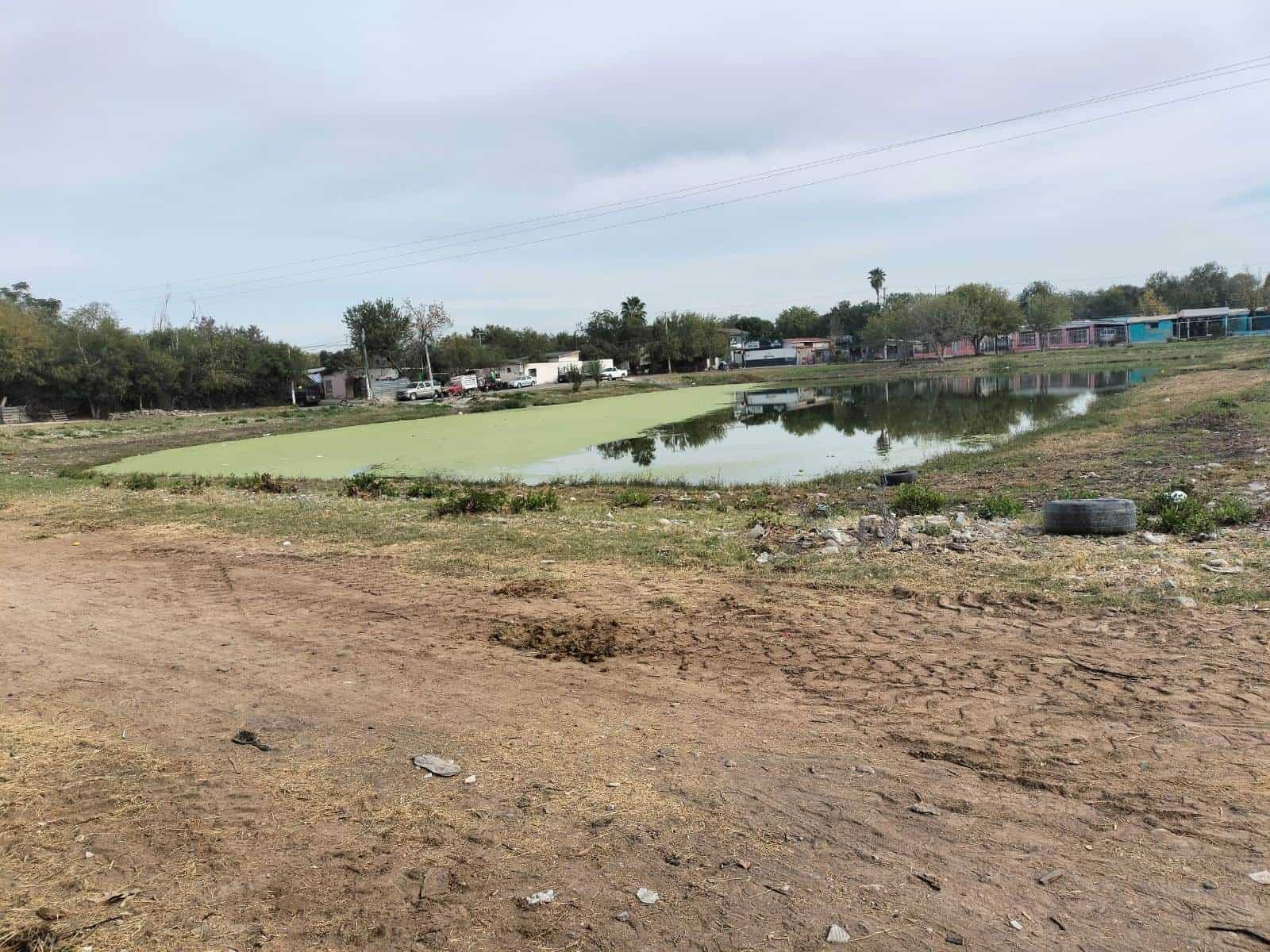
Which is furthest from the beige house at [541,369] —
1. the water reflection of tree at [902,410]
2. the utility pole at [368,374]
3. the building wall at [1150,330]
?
the building wall at [1150,330]

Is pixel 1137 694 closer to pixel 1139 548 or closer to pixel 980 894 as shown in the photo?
pixel 980 894

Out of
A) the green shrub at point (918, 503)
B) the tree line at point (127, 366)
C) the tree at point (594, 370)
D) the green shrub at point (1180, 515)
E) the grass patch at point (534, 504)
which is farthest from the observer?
the tree at point (594, 370)

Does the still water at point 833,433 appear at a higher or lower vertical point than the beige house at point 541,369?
lower

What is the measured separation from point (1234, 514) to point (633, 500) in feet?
28.9

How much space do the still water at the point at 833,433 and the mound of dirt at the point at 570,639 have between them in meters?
11.8

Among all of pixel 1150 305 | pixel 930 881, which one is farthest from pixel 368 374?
pixel 1150 305

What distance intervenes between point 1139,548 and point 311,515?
12057 millimetres

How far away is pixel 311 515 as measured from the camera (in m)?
14.1

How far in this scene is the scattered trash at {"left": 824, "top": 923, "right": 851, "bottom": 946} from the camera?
3.18 metres

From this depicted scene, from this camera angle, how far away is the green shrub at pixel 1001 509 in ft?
35.8

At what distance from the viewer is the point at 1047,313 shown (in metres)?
99.7

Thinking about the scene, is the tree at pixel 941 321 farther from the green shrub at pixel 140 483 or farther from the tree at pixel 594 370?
the green shrub at pixel 140 483

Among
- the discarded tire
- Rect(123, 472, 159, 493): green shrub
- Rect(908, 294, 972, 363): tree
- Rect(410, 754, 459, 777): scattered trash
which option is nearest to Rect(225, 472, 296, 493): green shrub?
Rect(123, 472, 159, 493): green shrub

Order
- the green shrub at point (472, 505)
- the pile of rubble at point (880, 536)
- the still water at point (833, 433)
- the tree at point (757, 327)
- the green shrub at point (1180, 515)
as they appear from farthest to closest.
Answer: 1. the tree at point (757, 327)
2. the still water at point (833, 433)
3. the green shrub at point (472, 505)
4. the pile of rubble at point (880, 536)
5. the green shrub at point (1180, 515)
